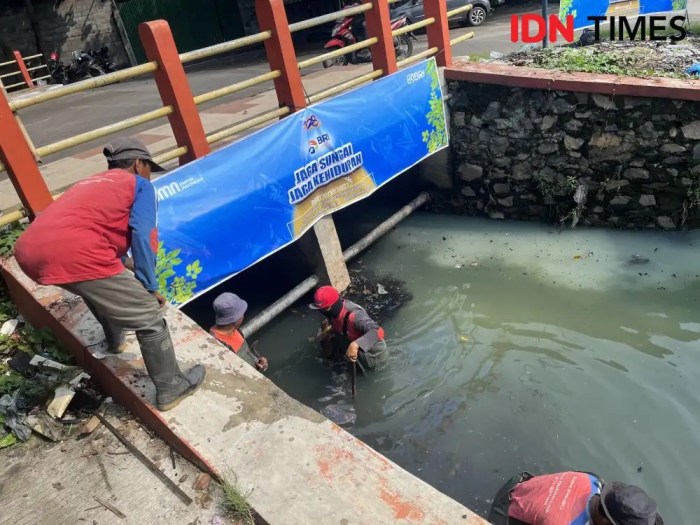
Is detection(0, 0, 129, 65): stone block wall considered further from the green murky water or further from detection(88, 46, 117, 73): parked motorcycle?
the green murky water

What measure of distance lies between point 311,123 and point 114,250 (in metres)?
3.22

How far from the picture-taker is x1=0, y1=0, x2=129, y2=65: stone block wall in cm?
1911

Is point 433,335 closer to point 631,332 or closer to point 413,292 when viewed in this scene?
point 413,292

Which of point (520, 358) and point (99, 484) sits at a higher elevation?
point (99, 484)

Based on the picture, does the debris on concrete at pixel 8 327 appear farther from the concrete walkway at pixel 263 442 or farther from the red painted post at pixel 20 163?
the red painted post at pixel 20 163

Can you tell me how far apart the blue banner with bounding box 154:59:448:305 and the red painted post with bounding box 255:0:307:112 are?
33 cm

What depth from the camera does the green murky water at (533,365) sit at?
4.40 metres

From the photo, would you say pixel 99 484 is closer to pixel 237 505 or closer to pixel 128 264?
pixel 237 505

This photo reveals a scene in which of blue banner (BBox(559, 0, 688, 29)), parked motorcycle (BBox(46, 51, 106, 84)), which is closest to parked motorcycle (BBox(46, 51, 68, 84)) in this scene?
parked motorcycle (BBox(46, 51, 106, 84))

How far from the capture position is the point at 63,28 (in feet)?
66.1

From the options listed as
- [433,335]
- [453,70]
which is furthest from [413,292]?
[453,70]

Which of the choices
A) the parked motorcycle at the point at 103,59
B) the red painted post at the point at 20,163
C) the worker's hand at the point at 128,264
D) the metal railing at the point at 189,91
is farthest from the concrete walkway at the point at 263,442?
the parked motorcycle at the point at 103,59

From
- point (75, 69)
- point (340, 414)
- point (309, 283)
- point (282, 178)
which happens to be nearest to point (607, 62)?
point (282, 178)

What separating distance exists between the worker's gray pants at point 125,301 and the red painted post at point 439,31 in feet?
20.0
